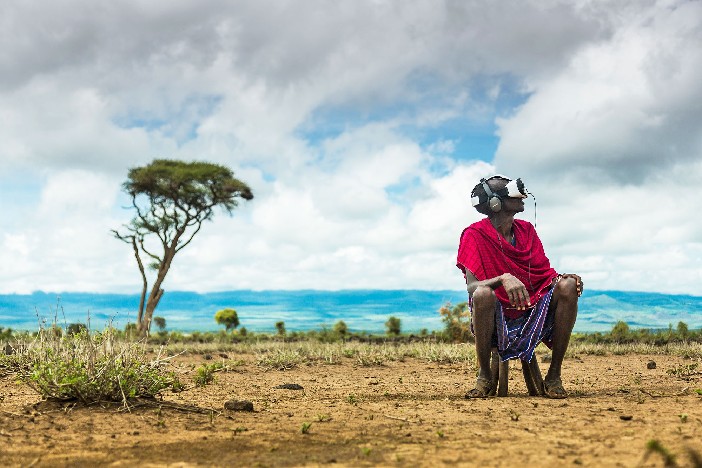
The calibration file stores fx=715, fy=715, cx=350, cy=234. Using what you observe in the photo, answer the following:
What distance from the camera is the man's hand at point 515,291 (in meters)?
5.74

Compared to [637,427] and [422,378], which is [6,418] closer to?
[637,427]

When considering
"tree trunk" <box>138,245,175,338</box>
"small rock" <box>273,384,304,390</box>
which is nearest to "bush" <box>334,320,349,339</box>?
"tree trunk" <box>138,245,175,338</box>

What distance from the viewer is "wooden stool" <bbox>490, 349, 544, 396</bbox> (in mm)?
6352

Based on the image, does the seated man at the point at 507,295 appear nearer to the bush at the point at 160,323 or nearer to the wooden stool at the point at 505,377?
the wooden stool at the point at 505,377

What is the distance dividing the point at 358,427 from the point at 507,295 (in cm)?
196

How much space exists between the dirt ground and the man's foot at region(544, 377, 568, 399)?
0.54 ft

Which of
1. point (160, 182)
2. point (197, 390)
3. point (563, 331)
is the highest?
point (160, 182)

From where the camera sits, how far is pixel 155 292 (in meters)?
25.2

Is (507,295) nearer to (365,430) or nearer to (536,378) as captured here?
(536,378)

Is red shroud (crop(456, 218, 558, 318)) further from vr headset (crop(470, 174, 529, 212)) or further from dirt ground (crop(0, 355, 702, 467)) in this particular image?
dirt ground (crop(0, 355, 702, 467))

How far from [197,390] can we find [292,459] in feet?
12.9

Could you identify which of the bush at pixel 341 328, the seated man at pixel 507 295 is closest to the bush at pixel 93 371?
the seated man at pixel 507 295

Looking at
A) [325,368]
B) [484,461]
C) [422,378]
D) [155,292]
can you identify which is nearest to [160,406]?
[484,461]

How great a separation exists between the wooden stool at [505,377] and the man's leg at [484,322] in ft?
0.40
